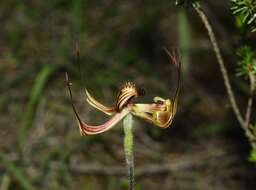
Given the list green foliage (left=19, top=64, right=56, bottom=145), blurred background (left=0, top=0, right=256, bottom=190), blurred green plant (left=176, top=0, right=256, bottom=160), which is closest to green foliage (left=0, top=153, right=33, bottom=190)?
blurred background (left=0, top=0, right=256, bottom=190)

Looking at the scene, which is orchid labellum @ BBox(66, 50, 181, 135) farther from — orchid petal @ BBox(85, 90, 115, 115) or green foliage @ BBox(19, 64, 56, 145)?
green foliage @ BBox(19, 64, 56, 145)

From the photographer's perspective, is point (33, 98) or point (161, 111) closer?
point (161, 111)

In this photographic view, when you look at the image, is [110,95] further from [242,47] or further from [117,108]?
[117,108]

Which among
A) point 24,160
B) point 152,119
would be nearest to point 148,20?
point 24,160

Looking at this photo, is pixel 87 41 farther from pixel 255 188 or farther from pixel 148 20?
pixel 255 188

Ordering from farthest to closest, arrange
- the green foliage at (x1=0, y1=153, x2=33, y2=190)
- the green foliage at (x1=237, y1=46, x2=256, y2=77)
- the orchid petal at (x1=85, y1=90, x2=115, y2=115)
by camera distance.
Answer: the green foliage at (x1=0, y1=153, x2=33, y2=190), the green foliage at (x1=237, y1=46, x2=256, y2=77), the orchid petal at (x1=85, y1=90, x2=115, y2=115)

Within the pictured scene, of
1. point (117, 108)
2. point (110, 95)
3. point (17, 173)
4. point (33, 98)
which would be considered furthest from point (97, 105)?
point (110, 95)

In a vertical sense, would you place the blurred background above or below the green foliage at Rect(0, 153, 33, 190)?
above

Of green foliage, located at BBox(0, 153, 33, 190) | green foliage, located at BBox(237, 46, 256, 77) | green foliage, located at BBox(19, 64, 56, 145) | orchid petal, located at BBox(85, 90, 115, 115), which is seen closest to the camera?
orchid petal, located at BBox(85, 90, 115, 115)

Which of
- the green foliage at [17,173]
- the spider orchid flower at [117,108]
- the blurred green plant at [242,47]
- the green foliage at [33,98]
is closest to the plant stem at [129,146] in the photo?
the spider orchid flower at [117,108]
